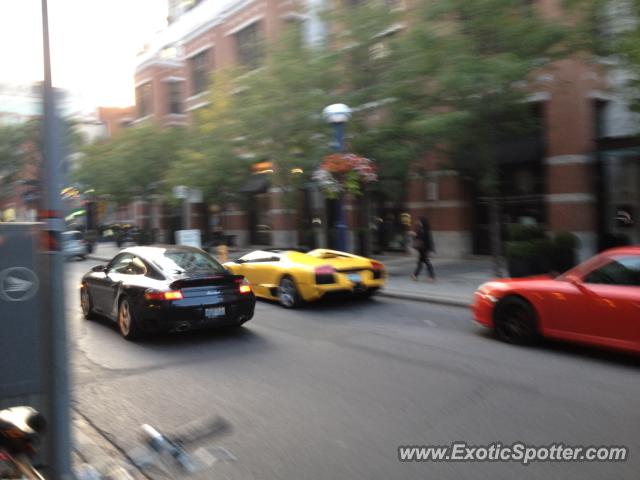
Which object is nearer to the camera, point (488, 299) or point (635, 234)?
point (488, 299)

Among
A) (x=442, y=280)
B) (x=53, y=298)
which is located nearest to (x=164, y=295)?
(x=53, y=298)

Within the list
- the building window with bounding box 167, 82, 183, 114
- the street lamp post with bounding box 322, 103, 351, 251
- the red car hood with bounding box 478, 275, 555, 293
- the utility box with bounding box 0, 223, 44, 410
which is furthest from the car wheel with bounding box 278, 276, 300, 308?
the building window with bounding box 167, 82, 183, 114

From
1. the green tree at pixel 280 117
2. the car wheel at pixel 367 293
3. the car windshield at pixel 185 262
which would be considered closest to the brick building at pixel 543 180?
the green tree at pixel 280 117

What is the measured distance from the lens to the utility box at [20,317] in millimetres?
3766

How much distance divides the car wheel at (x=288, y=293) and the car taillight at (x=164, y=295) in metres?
3.36

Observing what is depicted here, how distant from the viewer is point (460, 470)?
3814 millimetres

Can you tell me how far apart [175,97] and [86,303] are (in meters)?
29.2

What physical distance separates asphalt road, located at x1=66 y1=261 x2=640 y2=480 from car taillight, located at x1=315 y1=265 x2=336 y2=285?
1788 millimetres

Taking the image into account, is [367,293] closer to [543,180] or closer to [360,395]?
[360,395]

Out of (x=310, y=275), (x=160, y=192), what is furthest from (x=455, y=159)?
(x=160, y=192)

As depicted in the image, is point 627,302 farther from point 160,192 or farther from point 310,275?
point 160,192

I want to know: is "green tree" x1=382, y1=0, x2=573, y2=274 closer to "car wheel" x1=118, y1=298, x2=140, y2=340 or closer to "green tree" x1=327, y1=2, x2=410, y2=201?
"green tree" x1=327, y1=2, x2=410, y2=201

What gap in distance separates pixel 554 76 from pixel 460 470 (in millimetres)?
14207

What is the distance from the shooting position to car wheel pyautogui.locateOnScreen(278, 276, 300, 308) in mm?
10641
